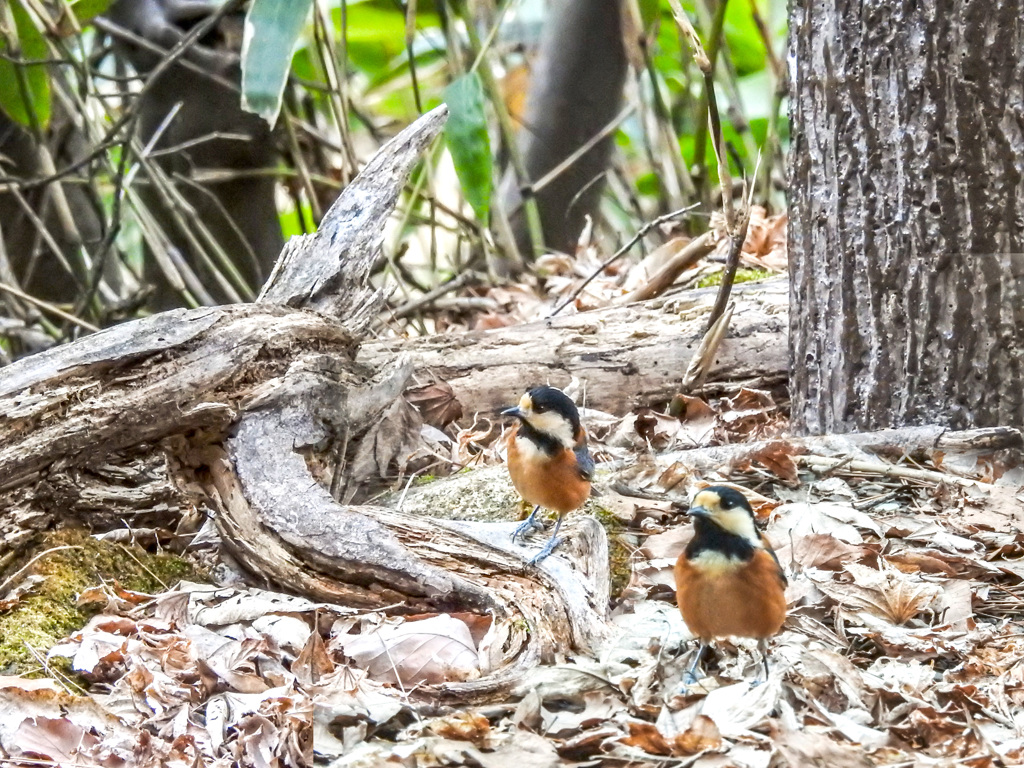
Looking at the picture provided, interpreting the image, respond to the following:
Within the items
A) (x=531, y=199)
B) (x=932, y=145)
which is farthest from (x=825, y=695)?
(x=531, y=199)

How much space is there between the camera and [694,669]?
2645 mm

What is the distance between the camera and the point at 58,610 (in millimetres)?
3178

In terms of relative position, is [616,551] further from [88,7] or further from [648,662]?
[88,7]

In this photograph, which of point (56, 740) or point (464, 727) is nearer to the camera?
point (464, 727)

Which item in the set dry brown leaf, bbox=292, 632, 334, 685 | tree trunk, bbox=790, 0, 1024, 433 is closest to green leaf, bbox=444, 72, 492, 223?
tree trunk, bbox=790, 0, 1024, 433

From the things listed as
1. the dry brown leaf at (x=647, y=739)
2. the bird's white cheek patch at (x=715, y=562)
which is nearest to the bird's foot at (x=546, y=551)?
the bird's white cheek patch at (x=715, y=562)

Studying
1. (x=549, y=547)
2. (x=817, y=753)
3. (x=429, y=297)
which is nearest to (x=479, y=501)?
(x=549, y=547)

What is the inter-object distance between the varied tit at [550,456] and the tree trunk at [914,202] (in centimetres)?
111

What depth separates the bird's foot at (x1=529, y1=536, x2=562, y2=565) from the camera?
308 cm

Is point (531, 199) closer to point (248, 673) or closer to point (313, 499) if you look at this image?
point (313, 499)

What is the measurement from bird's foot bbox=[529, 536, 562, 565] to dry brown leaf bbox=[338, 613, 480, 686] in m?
0.30

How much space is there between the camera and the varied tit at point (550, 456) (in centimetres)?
321

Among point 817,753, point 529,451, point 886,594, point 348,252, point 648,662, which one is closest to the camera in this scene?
point 817,753

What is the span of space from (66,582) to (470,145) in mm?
2777
